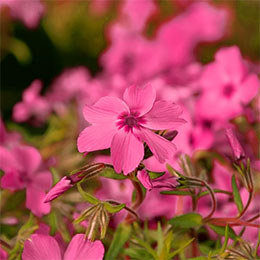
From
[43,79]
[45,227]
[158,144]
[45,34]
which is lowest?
[43,79]

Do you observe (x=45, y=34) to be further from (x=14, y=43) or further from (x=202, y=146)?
(x=202, y=146)

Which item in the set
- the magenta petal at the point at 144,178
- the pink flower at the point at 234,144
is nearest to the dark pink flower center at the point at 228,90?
the pink flower at the point at 234,144

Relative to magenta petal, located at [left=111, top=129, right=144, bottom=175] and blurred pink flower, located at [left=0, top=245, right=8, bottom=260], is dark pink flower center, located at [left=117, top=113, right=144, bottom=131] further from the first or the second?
blurred pink flower, located at [left=0, top=245, right=8, bottom=260]

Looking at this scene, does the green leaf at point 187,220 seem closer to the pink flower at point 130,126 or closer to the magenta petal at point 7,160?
the pink flower at point 130,126

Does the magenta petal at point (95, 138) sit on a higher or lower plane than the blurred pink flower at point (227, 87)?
higher

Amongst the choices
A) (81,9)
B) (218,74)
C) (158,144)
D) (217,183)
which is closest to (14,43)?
(81,9)

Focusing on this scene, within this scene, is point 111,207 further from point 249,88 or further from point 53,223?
point 249,88
